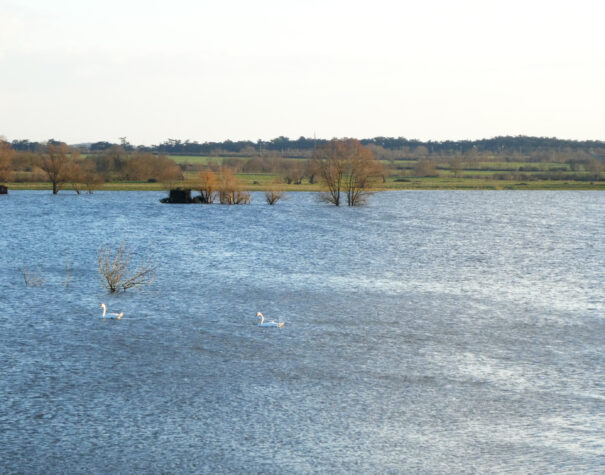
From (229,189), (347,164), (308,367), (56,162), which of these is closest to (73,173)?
(56,162)

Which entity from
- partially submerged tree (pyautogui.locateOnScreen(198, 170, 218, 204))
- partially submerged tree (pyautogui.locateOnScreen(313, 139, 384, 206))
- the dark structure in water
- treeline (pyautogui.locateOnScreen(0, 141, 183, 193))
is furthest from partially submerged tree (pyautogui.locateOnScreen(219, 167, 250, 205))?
treeline (pyautogui.locateOnScreen(0, 141, 183, 193))

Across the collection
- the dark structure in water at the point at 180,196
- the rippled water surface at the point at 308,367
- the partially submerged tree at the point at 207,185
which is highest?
the partially submerged tree at the point at 207,185

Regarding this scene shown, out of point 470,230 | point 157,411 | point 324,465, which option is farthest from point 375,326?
point 470,230

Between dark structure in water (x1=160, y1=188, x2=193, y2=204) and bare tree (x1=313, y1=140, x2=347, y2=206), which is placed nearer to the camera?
bare tree (x1=313, y1=140, x2=347, y2=206)

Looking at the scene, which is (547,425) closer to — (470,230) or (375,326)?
(375,326)

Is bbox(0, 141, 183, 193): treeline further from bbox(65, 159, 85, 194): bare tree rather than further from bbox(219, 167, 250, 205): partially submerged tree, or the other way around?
bbox(219, 167, 250, 205): partially submerged tree

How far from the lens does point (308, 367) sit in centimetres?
2345

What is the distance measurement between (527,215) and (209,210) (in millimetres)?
50064

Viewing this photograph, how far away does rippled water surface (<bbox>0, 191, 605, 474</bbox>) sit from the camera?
53.6 feet

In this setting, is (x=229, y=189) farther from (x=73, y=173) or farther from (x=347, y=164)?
(x=73, y=173)

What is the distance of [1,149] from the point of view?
15500 centimetres

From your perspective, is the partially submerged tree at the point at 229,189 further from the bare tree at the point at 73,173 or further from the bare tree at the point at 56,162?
the bare tree at the point at 73,173

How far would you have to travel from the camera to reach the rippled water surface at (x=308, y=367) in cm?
1633

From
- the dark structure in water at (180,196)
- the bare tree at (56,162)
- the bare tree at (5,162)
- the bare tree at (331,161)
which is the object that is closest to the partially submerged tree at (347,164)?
the bare tree at (331,161)
